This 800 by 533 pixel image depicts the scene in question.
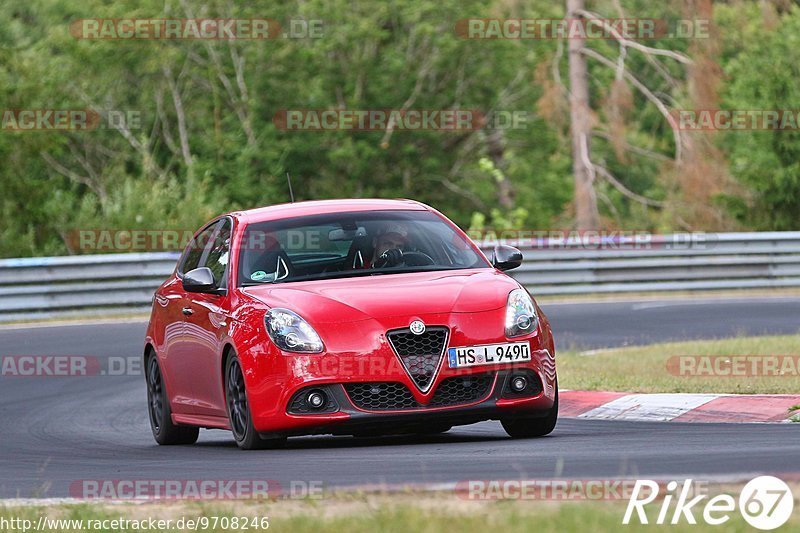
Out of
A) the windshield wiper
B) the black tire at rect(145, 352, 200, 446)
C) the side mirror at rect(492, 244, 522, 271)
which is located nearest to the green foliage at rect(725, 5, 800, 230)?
the black tire at rect(145, 352, 200, 446)

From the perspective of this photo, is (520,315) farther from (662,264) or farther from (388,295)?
(662,264)

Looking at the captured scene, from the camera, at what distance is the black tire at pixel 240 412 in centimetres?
947

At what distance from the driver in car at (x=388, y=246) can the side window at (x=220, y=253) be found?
3.12ft

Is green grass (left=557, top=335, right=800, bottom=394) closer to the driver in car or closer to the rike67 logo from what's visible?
the driver in car

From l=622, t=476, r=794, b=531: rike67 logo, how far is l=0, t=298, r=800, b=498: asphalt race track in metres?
0.50

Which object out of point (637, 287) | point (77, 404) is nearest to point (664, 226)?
point (637, 287)

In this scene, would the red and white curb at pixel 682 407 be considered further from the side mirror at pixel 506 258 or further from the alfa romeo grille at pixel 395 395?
the alfa romeo grille at pixel 395 395

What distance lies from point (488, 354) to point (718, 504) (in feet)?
11.1

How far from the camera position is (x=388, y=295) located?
9.34 m

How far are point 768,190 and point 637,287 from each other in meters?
8.77

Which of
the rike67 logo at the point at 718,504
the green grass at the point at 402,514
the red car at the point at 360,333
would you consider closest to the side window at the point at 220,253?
the red car at the point at 360,333

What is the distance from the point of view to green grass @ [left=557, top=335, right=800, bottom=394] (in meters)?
12.3

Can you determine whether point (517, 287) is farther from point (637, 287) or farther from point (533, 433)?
point (637, 287)

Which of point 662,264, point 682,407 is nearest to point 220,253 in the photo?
point 682,407
